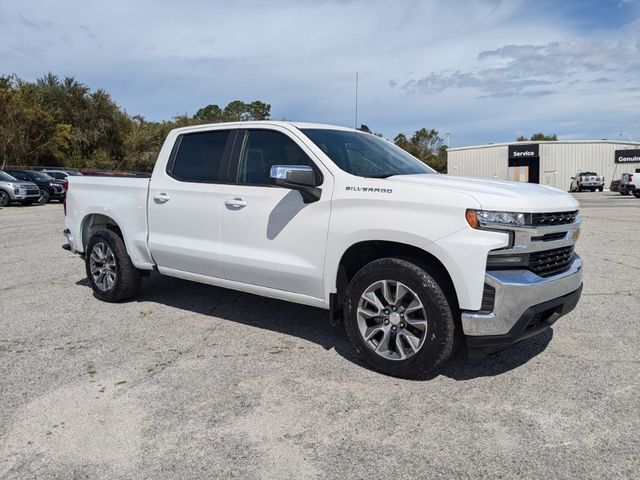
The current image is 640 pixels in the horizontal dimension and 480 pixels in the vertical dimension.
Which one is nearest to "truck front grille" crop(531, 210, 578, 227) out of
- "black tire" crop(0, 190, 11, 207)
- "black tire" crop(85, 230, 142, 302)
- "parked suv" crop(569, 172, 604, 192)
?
"black tire" crop(85, 230, 142, 302)

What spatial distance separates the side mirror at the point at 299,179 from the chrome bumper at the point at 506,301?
1.49 metres

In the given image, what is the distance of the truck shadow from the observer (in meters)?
4.27

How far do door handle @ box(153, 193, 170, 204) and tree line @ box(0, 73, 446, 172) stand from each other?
129 feet

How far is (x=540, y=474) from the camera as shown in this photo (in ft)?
9.09

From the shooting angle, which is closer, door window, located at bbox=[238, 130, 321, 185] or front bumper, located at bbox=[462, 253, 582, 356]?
front bumper, located at bbox=[462, 253, 582, 356]

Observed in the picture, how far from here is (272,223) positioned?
457 cm

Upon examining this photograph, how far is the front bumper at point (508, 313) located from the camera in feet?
11.5

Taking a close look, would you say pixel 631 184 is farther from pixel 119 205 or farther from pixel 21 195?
pixel 119 205

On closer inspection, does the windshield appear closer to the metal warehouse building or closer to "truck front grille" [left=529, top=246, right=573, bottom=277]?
"truck front grille" [left=529, top=246, right=573, bottom=277]

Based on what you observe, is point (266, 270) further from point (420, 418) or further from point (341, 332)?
point (420, 418)

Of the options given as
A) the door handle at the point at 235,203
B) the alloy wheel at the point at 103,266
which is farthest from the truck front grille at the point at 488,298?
the alloy wheel at the point at 103,266

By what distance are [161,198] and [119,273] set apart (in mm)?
1113

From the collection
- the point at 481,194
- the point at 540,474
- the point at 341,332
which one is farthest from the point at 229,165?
the point at 540,474

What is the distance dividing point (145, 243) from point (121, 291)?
76 centimetres
